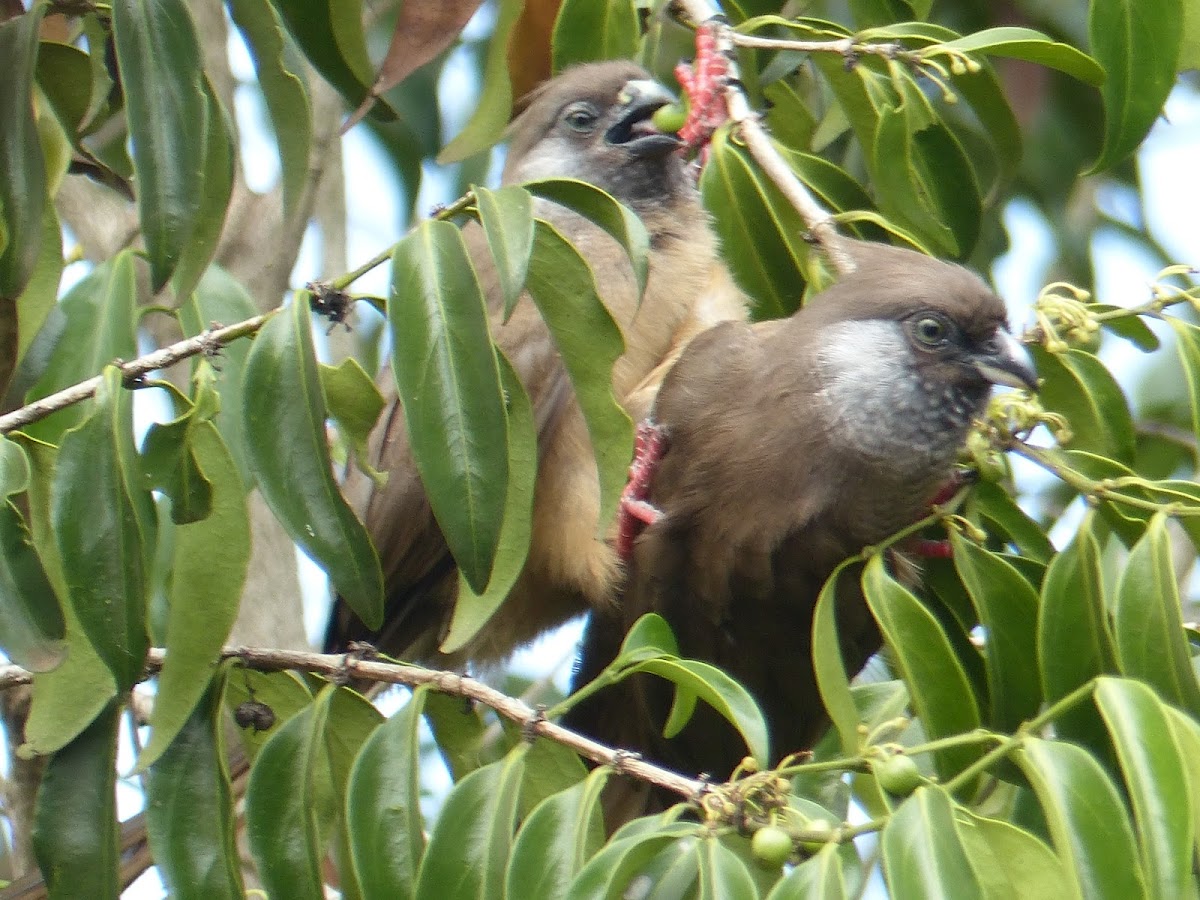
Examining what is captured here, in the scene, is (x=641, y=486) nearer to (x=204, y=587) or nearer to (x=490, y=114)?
(x=490, y=114)

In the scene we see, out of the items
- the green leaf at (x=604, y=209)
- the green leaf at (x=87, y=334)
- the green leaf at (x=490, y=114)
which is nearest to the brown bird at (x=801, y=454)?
the green leaf at (x=490, y=114)

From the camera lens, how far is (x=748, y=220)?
2.55 metres

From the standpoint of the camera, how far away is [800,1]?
11.0 feet

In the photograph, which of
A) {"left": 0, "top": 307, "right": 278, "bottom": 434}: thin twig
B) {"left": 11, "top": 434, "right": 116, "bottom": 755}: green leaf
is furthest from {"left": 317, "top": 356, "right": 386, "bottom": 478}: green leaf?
{"left": 11, "top": 434, "right": 116, "bottom": 755}: green leaf

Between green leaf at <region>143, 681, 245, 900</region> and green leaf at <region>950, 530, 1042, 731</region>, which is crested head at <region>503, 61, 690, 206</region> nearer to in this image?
green leaf at <region>950, 530, 1042, 731</region>

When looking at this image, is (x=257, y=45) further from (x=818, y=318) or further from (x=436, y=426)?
(x=818, y=318)

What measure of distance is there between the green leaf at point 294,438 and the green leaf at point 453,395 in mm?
129

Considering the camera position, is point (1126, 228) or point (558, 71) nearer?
point (558, 71)

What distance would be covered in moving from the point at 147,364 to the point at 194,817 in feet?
1.88

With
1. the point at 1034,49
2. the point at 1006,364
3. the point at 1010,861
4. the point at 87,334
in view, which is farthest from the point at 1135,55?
the point at 87,334

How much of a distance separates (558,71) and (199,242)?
3.79 feet

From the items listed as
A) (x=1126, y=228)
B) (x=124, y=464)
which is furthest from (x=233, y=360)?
(x=1126, y=228)

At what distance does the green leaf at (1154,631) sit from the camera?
1.83 m

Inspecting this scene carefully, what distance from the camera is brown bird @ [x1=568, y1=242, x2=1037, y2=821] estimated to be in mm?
2656
